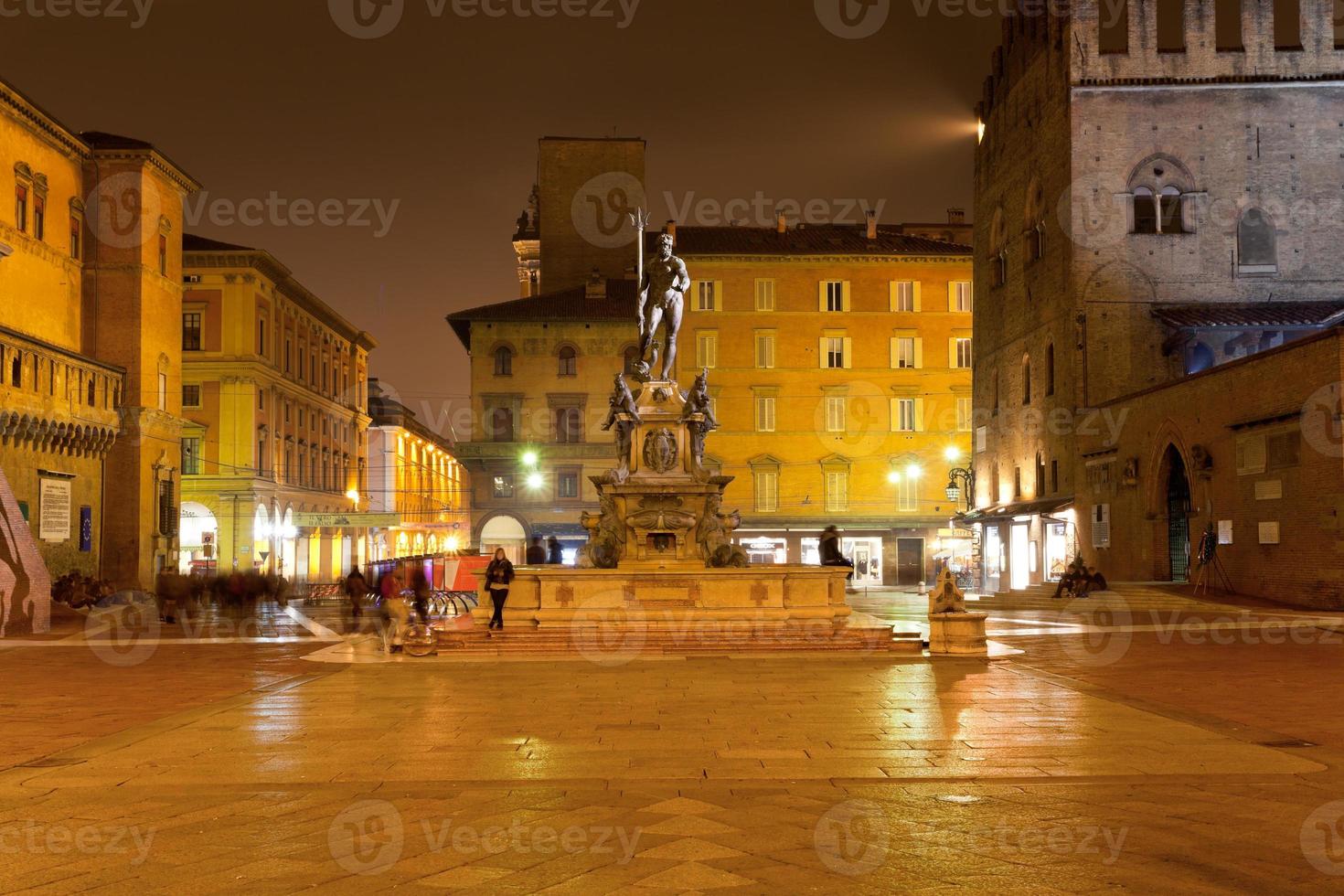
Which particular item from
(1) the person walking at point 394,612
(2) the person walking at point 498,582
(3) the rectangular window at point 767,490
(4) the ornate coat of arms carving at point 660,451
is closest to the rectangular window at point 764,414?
(3) the rectangular window at point 767,490

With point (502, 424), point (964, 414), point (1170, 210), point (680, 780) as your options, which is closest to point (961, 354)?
point (964, 414)

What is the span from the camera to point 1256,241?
37719mm

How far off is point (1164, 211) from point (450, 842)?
3667 centimetres

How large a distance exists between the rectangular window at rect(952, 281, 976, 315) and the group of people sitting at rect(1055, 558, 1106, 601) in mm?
26546

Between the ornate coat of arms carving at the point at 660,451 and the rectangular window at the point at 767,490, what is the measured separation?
33574mm

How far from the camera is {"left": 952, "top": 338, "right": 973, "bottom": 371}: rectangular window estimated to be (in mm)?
57281

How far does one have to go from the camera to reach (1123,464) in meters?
34.2

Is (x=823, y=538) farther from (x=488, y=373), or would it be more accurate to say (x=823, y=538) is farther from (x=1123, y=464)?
(x=488, y=373)

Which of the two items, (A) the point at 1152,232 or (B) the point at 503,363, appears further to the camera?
(B) the point at 503,363

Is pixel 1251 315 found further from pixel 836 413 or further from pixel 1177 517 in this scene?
pixel 836 413

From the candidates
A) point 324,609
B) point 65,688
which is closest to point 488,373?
point 324,609

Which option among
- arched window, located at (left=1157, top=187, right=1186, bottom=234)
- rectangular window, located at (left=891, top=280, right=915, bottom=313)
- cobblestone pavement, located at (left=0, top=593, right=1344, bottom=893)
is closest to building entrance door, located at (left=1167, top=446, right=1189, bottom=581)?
arched window, located at (left=1157, top=187, right=1186, bottom=234)

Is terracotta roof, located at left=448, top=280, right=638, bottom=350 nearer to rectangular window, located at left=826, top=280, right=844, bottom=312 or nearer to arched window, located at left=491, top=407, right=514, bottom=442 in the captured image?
arched window, located at left=491, top=407, right=514, bottom=442

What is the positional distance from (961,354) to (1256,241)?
20318mm
